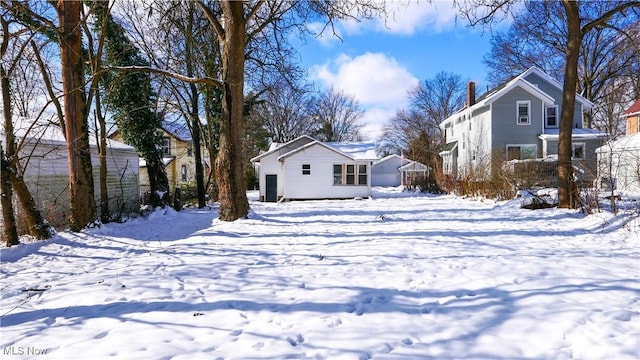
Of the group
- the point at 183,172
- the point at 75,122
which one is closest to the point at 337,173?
the point at 75,122

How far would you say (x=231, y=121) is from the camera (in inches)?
415

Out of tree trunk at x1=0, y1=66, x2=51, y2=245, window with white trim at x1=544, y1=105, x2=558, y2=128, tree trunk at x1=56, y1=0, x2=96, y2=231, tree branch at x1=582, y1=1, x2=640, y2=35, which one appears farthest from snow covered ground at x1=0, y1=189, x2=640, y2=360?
window with white trim at x1=544, y1=105, x2=558, y2=128

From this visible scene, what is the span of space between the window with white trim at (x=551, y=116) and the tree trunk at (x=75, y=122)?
83.6ft

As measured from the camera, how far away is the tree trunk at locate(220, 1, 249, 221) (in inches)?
412

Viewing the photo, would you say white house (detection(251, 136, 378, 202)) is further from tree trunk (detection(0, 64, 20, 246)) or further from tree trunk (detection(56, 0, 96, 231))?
tree trunk (detection(0, 64, 20, 246))

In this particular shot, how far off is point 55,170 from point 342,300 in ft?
40.2

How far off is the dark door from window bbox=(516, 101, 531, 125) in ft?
52.8

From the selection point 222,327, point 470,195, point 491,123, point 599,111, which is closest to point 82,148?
point 222,327

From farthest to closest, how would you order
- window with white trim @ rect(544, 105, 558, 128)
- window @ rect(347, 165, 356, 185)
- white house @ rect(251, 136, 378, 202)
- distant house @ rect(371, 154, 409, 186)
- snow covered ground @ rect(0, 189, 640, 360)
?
distant house @ rect(371, 154, 409, 186) < window with white trim @ rect(544, 105, 558, 128) < window @ rect(347, 165, 356, 185) < white house @ rect(251, 136, 378, 202) < snow covered ground @ rect(0, 189, 640, 360)

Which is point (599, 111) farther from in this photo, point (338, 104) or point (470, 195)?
point (338, 104)

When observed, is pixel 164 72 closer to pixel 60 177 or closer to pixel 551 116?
pixel 60 177

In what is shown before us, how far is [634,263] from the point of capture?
16.2 ft

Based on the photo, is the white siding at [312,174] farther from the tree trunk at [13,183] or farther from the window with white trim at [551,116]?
the tree trunk at [13,183]

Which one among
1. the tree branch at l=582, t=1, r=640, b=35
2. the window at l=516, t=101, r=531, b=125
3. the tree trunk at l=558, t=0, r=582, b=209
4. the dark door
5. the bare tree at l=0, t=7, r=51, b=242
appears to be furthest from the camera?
the dark door
